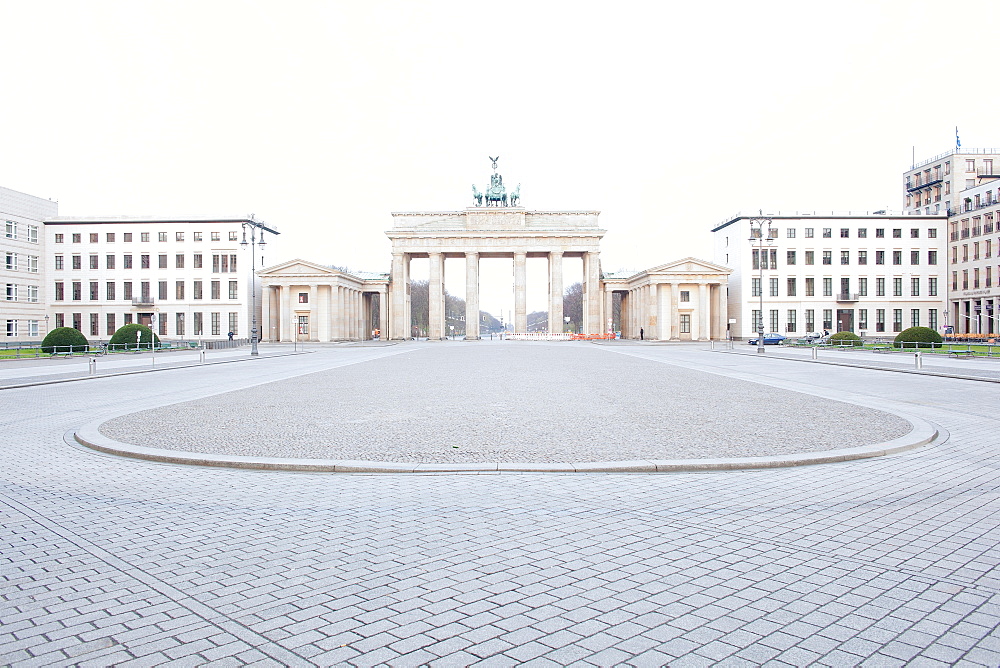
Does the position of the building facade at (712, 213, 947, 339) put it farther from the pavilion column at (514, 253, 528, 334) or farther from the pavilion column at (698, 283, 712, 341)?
the pavilion column at (514, 253, 528, 334)

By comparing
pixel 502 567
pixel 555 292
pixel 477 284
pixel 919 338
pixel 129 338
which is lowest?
pixel 502 567

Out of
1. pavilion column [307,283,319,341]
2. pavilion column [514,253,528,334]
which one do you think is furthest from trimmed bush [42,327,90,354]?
pavilion column [514,253,528,334]

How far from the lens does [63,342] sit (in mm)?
46969

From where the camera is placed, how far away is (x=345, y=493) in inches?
296

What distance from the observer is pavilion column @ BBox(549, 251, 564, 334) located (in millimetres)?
93000

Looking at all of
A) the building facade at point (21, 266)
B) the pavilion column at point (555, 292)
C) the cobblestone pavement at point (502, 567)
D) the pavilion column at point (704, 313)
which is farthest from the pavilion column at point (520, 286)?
the cobblestone pavement at point (502, 567)

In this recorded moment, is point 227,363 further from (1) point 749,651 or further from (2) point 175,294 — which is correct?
(2) point 175,294

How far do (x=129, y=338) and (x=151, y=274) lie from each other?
119 feet

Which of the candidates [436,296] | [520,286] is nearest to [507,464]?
[520,286]

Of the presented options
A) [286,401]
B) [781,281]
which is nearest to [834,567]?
[286,401]

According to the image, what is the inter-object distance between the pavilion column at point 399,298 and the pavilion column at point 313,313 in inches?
463

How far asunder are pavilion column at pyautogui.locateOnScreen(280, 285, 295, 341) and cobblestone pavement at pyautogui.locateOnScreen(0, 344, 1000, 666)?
79842mm

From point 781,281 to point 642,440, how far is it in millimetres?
82366

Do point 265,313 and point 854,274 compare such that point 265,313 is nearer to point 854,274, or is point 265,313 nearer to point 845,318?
point 845,318
